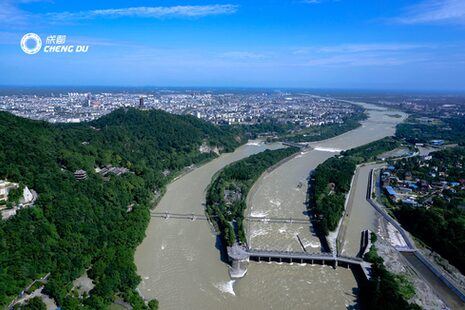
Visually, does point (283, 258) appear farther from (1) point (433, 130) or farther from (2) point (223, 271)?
(1) point (433, 130)

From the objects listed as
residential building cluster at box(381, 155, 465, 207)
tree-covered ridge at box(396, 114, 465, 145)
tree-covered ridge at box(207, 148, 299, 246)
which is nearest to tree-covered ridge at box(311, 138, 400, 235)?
residential building cluster at box(381, 155, 465, 207)

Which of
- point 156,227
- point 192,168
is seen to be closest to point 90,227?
point 156,227

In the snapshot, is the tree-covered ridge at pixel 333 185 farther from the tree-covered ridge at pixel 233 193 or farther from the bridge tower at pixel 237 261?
the bridge tower at pixel 237 261

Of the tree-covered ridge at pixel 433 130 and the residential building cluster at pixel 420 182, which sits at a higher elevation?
the tree-covered ridge at pixel 433 130

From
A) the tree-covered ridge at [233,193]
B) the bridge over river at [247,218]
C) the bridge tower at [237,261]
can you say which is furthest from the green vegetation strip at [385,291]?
the bridge over river at [247,218]

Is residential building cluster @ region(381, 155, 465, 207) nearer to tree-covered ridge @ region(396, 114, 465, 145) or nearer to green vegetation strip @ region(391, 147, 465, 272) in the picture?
green vegetation strip @ region(391, 147, 465, 272)

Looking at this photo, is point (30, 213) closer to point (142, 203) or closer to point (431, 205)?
point (142, 203)

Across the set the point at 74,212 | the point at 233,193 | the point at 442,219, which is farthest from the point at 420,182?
the point at 74,212
